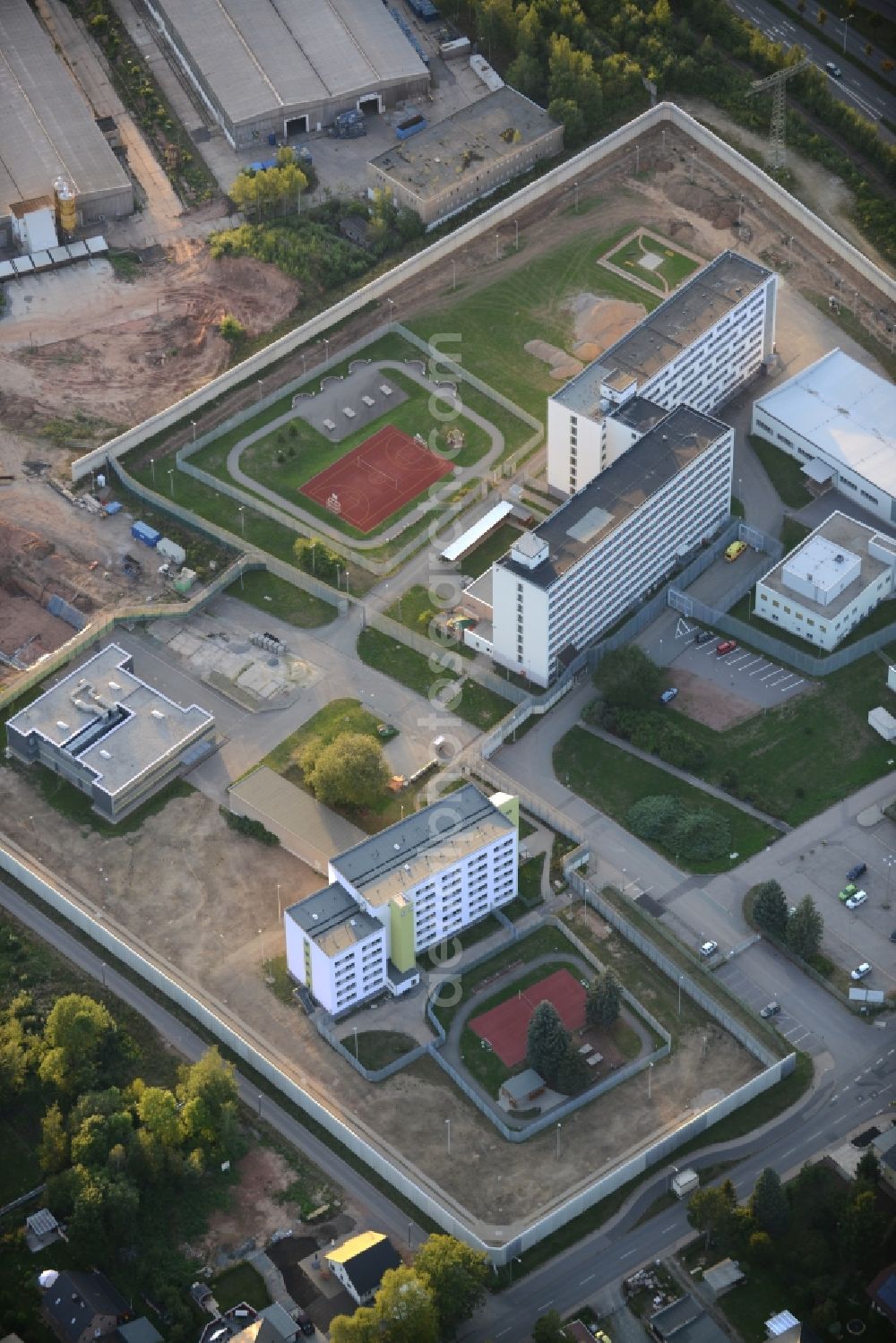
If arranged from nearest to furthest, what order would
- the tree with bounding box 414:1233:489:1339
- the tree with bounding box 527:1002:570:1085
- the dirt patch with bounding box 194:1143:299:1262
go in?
the tree with bounding box 414:1233:489:1339 → the dirt patch with bounding box 194:1143:299:1262 → the tree with bounding box 527:1002:570:1085

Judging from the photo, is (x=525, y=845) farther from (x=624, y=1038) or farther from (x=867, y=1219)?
(x=867, y=1219)

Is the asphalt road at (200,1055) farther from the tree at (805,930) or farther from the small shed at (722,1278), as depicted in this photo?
the tree at (805,930)

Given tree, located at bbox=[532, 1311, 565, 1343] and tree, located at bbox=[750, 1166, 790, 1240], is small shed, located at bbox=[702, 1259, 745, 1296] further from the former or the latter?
tree, located at bbox=[532, 1311, 565, 1343]

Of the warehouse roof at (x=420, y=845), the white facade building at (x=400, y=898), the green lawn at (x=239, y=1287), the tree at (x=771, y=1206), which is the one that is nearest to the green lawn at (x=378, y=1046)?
the white facade building at (x=400, y=898)

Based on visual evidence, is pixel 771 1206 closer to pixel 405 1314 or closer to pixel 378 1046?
pixel 405 1314

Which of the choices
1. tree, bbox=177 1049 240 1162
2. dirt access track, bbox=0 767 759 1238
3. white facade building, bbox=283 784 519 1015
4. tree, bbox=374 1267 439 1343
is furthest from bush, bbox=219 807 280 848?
tree, bbox=374 1267 439 1343
